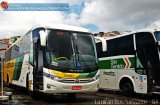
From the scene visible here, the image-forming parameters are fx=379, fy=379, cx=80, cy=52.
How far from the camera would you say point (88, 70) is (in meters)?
15.9

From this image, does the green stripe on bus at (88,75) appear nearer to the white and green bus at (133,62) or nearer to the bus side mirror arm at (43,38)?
the white and green bus at (133,62)

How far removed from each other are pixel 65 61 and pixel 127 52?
5.20 m

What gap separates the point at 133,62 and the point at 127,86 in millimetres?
1565

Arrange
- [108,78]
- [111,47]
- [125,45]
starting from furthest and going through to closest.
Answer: [108,78], [111,47], [125,45]

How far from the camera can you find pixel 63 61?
15469mm

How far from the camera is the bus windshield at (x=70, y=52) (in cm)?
1541

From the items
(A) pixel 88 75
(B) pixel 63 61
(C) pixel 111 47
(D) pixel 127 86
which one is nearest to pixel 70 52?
(B) pixel 63 61

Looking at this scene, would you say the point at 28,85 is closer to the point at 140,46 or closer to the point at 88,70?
the point at 88,70

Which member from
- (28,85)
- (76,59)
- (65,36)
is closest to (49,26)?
(65,36)

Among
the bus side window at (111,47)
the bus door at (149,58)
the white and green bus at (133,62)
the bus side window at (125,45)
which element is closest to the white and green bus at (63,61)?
the white and green bus at (133,62)

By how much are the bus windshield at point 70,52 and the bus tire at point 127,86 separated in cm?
385

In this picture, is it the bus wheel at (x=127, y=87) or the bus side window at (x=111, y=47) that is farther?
the bus side window at (x=111, y=47)

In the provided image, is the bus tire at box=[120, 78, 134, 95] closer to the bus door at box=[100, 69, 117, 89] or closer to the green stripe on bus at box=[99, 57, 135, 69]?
the green stripe on bus at box=[99, 57, 135, 69]

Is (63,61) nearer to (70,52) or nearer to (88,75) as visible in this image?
(70,52)
